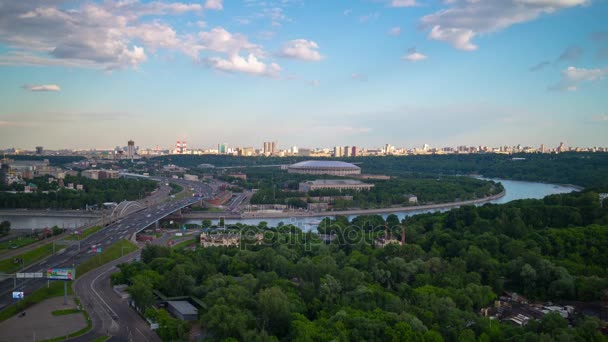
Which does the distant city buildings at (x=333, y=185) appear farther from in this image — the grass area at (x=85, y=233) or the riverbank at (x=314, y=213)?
the grass area at (x=85, y=233)

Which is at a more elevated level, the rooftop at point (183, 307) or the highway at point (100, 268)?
the rooftop at point (183, 307)

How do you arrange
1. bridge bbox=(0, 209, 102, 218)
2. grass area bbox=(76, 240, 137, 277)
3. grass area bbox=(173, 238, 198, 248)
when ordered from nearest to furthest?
grass area bbox=(76, 240, 137, 277) → grass area bbox=(173, 238, 198, 248) → bridge bbox=(0, 209, 102, 218)

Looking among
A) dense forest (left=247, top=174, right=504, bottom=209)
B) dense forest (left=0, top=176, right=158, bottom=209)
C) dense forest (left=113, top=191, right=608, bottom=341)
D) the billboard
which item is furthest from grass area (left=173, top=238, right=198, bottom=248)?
dense forest (left=0, top=176, right=158, bottom=209)

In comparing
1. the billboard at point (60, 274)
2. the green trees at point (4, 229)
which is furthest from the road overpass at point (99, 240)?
the green trees at point (4, 229)

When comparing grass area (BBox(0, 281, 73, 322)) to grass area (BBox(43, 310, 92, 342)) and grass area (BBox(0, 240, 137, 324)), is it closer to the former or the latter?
grass area (BBox(0, 240, 137, 324))

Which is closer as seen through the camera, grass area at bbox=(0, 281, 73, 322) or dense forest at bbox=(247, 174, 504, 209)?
grass area at bbox=(0, 281, 73, 322)

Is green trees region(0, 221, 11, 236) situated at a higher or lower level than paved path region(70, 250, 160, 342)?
higher

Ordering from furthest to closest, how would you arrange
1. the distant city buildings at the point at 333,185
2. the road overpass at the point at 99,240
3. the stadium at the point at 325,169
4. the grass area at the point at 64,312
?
the stadium at the point at 325,169 < the distant city buildings at the point at 333,185 < the road overpass at the point at 99,240 < the grass area at the point at 64,312
